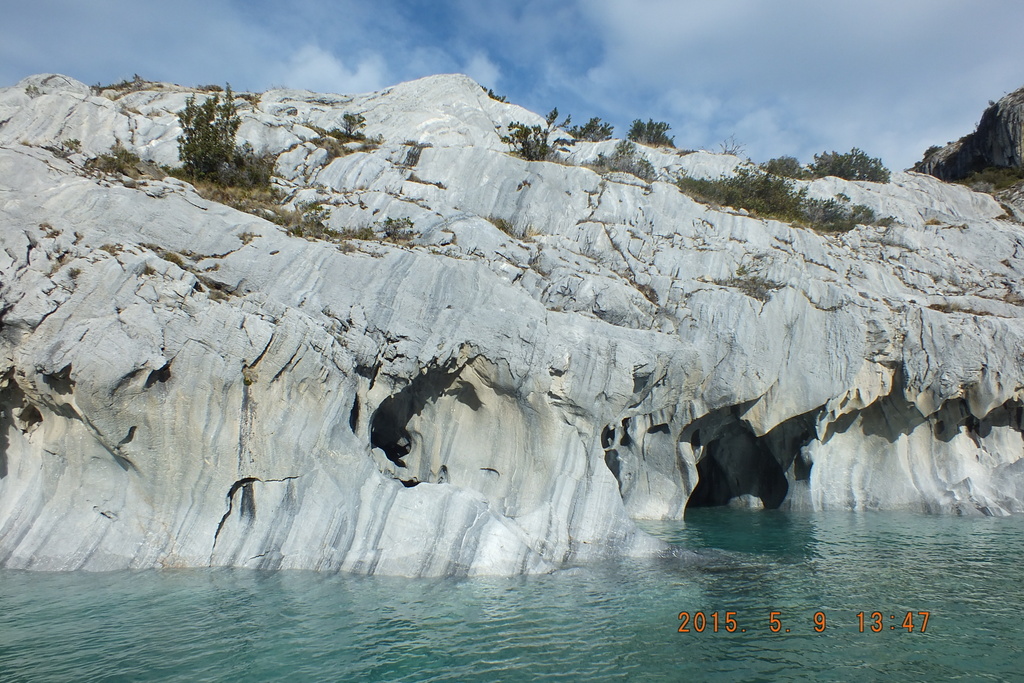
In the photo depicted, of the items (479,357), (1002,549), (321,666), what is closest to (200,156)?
(479,357)

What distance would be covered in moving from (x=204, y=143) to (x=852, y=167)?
37573mm

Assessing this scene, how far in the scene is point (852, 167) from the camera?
40.3 m

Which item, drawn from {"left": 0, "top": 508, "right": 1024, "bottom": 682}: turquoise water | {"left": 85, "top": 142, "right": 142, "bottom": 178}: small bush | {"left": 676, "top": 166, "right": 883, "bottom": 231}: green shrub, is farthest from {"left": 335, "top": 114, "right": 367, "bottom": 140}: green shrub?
{"left": 0, "top": 508, "right": 1024, "bottom": 682}: turquoise water

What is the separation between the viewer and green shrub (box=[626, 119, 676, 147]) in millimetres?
43750

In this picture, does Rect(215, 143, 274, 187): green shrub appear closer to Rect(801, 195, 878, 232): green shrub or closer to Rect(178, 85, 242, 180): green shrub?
Rect(178, 85, 242, 180): green shrub

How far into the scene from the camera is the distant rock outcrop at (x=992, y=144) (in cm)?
4459

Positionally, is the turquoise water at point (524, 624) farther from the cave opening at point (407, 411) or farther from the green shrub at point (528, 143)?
the green shrub at point (528, 143)

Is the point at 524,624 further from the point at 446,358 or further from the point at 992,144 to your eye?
the point at 992,144

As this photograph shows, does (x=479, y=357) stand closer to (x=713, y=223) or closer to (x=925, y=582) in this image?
(x=925, y=582)

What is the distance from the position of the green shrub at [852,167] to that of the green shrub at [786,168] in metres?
2.39

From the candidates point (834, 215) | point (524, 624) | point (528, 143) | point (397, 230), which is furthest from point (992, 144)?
point (524, 624)

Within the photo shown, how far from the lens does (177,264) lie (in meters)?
15.2

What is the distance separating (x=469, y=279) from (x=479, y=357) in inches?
97.1

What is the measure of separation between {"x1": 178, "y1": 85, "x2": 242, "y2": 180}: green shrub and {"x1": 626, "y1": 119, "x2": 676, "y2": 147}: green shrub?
2860 cm
